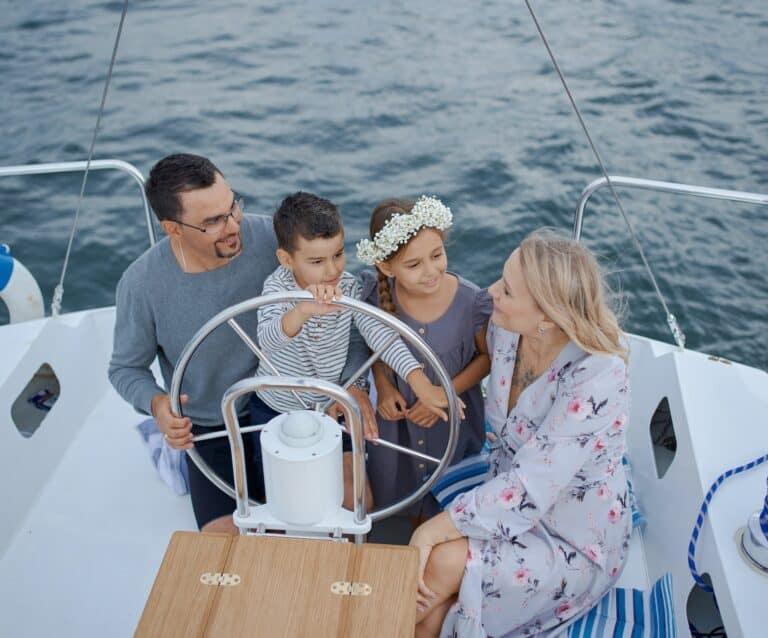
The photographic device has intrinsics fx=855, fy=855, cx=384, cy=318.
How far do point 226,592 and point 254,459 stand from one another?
2.71 ft

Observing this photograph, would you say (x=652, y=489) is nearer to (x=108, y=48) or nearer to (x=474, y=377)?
(x=474, y=377)

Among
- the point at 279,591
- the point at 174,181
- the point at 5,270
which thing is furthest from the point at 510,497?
the point at 5,270

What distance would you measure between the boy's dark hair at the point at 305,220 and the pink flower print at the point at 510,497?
608 millimetres

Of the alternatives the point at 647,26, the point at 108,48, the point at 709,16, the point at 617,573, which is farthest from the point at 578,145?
the point at 617,573

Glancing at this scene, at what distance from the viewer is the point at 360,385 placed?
75.0 inches

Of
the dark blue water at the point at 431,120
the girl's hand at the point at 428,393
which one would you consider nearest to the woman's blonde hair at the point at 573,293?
the girl's hand at the point at 428,393

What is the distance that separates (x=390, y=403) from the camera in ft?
6.33

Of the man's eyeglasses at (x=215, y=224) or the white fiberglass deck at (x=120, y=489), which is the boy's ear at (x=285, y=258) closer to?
the man's eyeglasses at (x=215, y=224)

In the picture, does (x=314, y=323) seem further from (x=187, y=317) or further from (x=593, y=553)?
(x=593, y=553)

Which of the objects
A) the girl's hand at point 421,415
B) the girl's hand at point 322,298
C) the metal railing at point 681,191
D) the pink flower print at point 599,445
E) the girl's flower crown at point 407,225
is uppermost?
the girl's hand at point 322,298

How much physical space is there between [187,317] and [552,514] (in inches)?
35.3

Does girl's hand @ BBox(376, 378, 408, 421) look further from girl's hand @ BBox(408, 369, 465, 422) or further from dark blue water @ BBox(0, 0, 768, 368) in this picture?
dark blue water @ BBox(0, 0, 768, 368)

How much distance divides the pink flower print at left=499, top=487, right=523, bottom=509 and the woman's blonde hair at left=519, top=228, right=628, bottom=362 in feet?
1.00

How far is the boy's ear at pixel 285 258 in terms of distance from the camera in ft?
5.90
